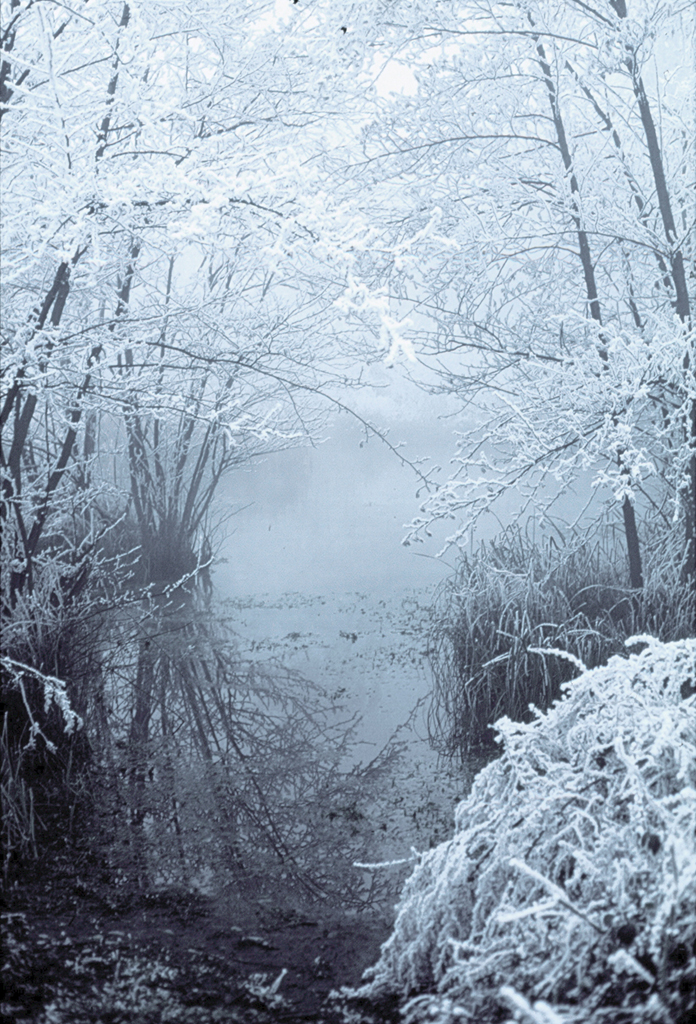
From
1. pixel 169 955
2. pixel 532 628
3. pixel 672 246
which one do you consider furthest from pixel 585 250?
pixel 169 955

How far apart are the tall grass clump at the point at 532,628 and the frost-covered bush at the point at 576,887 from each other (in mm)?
2074

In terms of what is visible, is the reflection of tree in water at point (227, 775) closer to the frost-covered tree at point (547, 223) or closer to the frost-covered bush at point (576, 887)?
the frost-covered bush at point (576, 887)

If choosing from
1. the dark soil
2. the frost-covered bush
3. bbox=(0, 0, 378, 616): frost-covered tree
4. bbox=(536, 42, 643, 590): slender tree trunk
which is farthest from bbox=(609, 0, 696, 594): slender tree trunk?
the dark soil

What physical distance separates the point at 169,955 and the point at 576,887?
137cm

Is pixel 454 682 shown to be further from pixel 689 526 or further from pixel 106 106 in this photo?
pixel 106 106

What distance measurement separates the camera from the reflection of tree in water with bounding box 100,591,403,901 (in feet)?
11.6

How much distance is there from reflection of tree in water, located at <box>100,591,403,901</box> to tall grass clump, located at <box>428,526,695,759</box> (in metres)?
0.59

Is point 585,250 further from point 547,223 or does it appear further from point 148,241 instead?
point 148,241

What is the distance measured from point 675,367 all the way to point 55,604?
12.0 feet

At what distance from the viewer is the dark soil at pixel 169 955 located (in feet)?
8.41

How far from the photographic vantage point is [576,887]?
7.68ft

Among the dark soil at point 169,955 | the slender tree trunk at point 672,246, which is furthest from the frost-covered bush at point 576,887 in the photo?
the slender tree trunk at point 672,246

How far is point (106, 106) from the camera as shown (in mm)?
3551

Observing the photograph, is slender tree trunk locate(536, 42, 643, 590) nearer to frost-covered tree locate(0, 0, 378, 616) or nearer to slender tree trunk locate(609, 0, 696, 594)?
slender tree trunk locate(609, 0, 696, 594)
